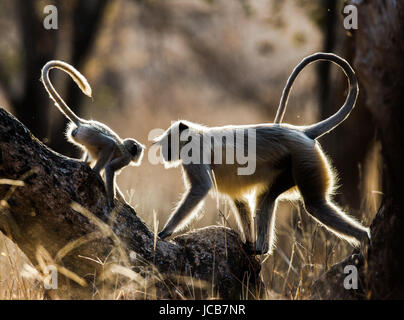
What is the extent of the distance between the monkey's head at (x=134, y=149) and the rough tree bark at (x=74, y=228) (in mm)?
1085

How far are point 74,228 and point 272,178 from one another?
1.69m

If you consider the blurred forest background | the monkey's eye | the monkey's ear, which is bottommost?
the monkey's eye

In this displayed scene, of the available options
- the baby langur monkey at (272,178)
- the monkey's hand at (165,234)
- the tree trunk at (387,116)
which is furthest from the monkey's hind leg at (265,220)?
the tree trunk at (387,116)

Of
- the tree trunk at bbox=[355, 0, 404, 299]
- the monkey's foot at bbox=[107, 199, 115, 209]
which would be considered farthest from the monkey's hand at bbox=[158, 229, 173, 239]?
the tree trunk at bbox=[355, 0, 404, 299]

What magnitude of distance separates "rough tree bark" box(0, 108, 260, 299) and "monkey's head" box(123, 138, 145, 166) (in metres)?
1.08

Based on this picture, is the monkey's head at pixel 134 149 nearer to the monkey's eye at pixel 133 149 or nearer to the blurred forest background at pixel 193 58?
the monkey's eye at pixel 133 149

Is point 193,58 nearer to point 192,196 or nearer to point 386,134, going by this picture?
point 192,196

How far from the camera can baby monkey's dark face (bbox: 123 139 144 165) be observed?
4.85m

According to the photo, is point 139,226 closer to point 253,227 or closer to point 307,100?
point 253,227

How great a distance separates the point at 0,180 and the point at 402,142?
7.50ft

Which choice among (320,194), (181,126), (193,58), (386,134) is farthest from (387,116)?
(193,58)

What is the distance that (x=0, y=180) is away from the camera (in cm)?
315

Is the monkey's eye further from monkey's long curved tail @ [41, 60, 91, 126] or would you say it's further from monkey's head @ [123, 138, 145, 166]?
monkey's long curved tail @ [41, 60, 91, 126]

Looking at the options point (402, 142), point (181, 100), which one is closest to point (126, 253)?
point (402, 142)
